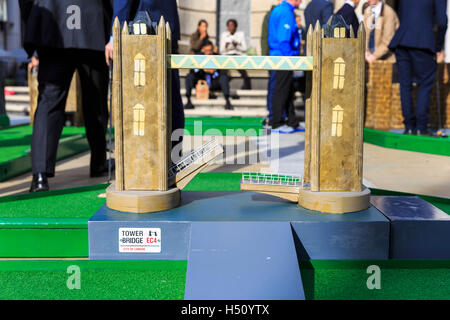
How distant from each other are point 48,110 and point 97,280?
168 centimetres

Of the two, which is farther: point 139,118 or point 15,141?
point 15,141

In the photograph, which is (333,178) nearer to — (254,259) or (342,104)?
(342,104)

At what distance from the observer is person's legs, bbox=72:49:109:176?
11.8 ft

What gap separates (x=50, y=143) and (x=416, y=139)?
3705mm

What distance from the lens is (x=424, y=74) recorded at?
5.80 m

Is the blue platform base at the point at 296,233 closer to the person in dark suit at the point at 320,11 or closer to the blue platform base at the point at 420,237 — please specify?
the blue platform base at the point at 420,237

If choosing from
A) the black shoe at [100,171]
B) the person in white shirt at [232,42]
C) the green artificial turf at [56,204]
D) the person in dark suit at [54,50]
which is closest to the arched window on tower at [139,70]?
the green artificial turf at [56,204]

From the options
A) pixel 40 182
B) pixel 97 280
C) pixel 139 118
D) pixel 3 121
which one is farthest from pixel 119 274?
pixel 3 121

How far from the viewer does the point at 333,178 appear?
7.68 ft

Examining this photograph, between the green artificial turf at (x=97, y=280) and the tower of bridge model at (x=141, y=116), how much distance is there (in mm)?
271

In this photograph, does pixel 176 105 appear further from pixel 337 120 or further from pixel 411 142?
pixel 411 142

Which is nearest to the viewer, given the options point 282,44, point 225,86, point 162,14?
point 162,14

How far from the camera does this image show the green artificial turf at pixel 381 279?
1.92 meters

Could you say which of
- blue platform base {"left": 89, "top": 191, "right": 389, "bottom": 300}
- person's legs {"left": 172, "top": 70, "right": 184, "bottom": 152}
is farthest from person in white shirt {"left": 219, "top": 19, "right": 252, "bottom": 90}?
blue platform base {"left": 89, "top": 191, "right": 389, "bottom": 300}
